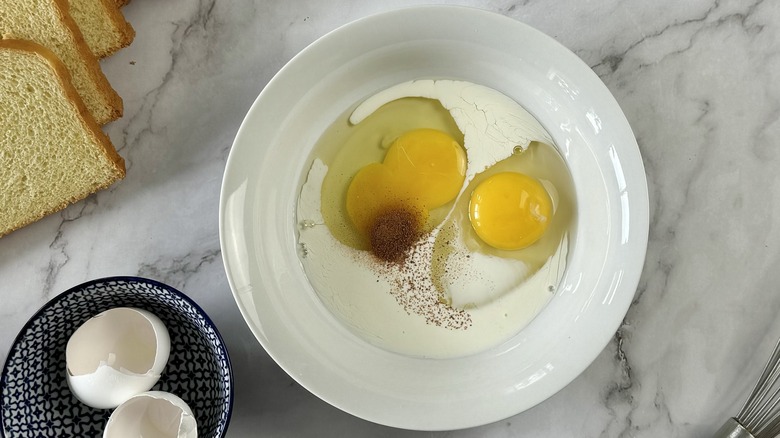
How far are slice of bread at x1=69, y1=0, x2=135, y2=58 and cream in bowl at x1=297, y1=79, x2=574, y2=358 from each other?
430 mm

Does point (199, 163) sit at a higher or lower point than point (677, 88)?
higher

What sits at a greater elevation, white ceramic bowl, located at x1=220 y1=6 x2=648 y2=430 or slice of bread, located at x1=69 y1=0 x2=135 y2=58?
slice of bread, located at x1=69 y1=0 x2=135 y2=58

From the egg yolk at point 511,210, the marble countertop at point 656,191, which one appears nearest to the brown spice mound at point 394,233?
the egg yolk at point 511,210

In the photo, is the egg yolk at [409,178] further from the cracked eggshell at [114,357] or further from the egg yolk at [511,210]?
the cracked eggshell at [114,357]

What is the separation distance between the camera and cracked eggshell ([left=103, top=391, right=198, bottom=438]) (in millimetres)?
1006

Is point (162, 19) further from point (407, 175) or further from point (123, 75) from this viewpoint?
point (407, 175)

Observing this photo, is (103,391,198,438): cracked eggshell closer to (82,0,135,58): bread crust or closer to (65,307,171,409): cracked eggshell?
(65,307,171,409): cracked eggshell

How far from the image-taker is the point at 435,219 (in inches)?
45.6

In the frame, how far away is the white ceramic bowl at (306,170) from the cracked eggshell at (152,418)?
176mm

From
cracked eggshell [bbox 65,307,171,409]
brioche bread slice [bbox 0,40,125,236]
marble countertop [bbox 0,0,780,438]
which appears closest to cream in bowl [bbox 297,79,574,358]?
Answer: marble countertop [bbox 0,0,780,438]

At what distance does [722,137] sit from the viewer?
1.15 metres

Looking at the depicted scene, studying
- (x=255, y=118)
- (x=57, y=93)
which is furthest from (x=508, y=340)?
(x=57, y=93)

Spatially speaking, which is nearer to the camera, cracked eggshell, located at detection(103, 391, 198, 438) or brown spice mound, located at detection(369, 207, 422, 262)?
cracked eggshell, located at detection(103, 391, 198, 438)

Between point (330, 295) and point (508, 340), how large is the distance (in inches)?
13.3
